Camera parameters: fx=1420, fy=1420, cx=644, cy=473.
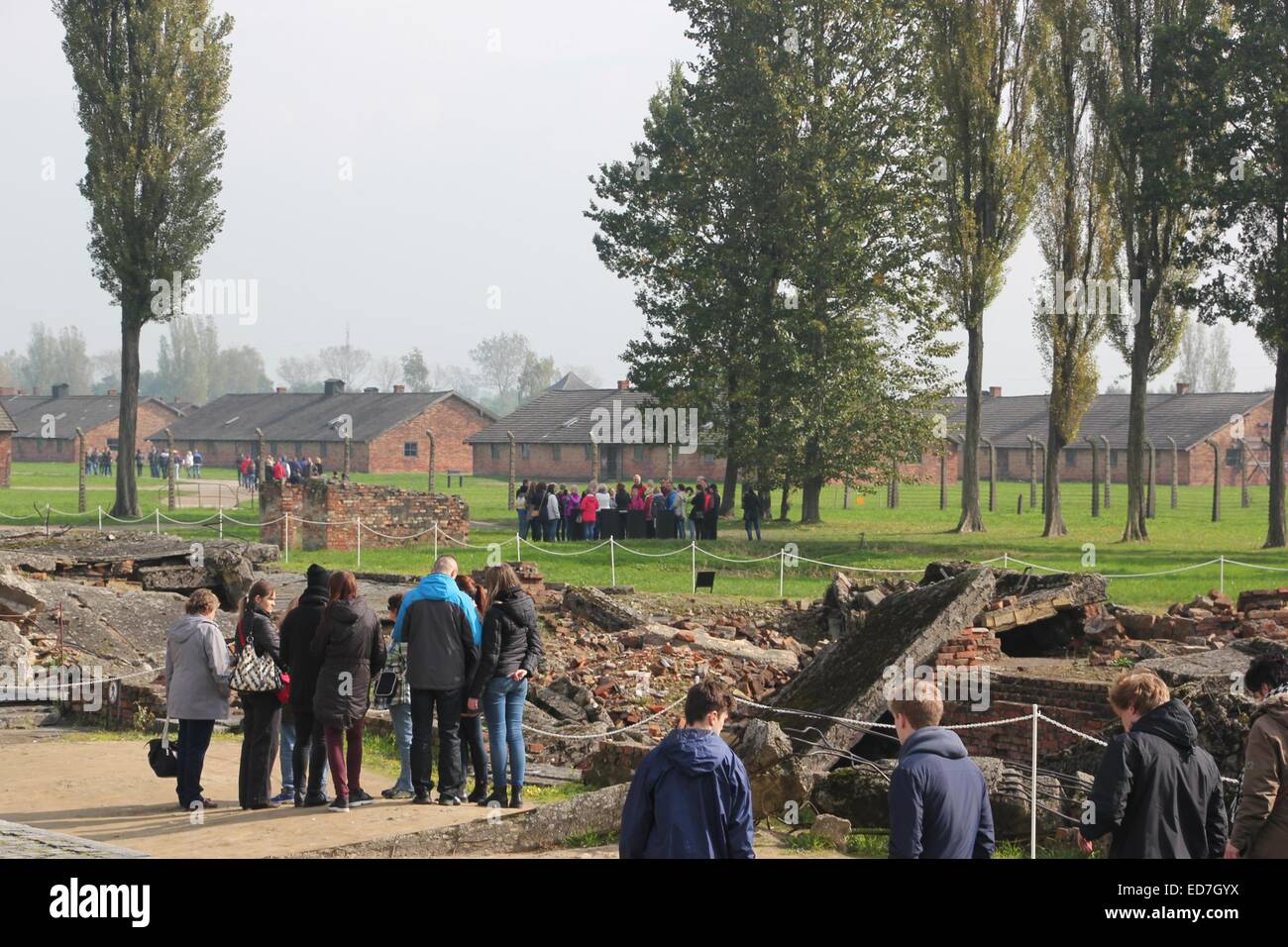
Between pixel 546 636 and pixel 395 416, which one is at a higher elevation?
pixel 395 416

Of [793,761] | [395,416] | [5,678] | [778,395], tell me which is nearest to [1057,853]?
[793,761]

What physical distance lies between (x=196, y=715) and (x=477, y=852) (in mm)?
2544

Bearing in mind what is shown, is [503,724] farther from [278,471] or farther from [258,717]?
[278,471]

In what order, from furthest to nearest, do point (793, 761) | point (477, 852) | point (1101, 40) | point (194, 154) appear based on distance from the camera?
1. point (194, 154)
2. point (1101, 40)
3. point (793, 761)
4. point (477, 852)

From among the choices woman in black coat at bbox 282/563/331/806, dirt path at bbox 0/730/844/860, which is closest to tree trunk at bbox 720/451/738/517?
dirt path at bbox 0/730/844/860

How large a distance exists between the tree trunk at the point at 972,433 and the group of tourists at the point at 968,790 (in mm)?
29403

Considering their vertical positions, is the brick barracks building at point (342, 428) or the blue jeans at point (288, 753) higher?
the brick barracks building at point (342, 428)

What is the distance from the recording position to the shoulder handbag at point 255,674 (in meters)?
9.91

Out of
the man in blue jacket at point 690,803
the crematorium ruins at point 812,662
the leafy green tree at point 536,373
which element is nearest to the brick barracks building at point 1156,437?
the crematorium ruins at point 812,662

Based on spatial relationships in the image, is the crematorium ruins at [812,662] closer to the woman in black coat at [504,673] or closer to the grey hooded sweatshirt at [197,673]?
the woman in black coat at [504,673]

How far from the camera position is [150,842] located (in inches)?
349

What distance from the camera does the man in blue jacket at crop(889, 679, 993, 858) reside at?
542cm

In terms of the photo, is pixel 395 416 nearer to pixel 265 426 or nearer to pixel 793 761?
pixel 265 426

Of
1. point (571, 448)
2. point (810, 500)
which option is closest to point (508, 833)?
point (810, 500)
